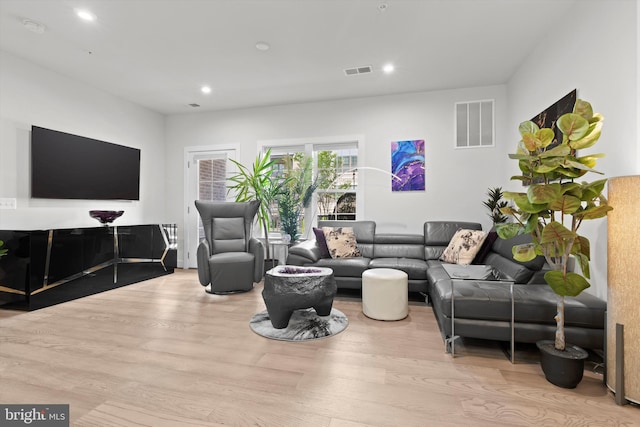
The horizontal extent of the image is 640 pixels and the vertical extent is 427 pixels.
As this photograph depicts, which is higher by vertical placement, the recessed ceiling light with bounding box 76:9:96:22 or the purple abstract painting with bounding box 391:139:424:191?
the recessed ceiling light with bounding box 76:9:96:22

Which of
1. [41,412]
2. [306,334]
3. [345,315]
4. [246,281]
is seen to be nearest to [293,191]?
[246,281]

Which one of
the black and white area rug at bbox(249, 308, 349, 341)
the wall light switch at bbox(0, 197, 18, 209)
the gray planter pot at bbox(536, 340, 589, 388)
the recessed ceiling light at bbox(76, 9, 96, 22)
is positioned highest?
the recessed ceiling light at bbox(76, 9, 96, 22)

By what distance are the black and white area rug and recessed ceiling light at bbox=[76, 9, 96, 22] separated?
128 inches

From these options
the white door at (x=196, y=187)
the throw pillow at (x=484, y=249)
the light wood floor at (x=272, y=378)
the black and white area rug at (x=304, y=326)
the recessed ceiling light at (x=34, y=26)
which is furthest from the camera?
the white door at (x=196, y=187)

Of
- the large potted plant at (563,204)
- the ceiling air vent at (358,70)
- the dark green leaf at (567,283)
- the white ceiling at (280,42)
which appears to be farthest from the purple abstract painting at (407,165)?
the dark green leaf at (567,283)

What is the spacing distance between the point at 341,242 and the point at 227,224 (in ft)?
5.52

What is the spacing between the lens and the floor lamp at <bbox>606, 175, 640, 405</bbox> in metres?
1.64

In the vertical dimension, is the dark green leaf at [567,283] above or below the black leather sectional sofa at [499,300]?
above

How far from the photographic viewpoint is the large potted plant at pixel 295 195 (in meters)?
4.73

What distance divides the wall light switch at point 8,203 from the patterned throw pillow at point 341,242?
3.76 metres

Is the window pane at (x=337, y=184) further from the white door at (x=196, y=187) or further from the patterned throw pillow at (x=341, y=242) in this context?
the white door at (x=196, y=187)

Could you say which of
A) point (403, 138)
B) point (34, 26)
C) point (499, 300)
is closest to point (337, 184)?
point (403, 138)

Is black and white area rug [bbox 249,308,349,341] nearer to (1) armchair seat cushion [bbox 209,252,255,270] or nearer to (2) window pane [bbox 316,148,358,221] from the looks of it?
(1) armchair seat cushion [bbox 209,252,255,270]

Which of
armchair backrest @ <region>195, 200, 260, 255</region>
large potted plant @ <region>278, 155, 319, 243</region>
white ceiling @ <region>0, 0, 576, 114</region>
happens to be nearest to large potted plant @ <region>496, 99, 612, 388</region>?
white ceiling @ <region>0, 0, 576, 114</region>
